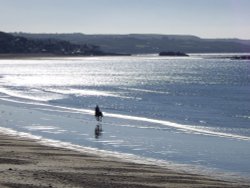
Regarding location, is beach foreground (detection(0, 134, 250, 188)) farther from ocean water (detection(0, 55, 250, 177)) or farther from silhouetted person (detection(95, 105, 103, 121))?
silhouetted person (detection(95, 105, 103, 121))

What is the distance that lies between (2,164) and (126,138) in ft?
38.1

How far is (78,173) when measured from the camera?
1647cm

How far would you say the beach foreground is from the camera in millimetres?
14844

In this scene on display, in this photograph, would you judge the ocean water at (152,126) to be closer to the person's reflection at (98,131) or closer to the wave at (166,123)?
the wave at (166,123)

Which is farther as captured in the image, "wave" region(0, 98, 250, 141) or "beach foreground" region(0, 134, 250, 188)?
"wave" region(0, 98, 250, 141)

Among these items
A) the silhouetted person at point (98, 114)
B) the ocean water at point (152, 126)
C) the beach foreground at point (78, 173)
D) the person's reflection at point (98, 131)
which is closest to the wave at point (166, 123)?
the ocean water at point (152, 126)

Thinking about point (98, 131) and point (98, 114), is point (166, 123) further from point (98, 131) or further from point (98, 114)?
point (98, 131)

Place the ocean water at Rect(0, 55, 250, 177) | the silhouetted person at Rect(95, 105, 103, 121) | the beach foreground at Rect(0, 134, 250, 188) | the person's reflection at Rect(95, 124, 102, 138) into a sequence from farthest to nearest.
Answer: the silhouetted person at Rect(95, 105, 103, 121) → the person's reflection at Rect(95, 124, 102, 138) → the ocean water at Rect(0, 55, 250, 177) → the beach foreground at Rect(0, 134, 250, 188)

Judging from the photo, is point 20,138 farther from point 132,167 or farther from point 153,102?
point 153,102

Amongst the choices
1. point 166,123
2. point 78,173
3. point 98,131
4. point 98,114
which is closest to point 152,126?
point 166,123

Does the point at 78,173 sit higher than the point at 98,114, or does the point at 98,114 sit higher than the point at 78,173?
the point at 78,173

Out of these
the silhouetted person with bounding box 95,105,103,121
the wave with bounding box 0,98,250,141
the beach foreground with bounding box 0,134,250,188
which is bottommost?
the wave with bounding box 0,98,250,141

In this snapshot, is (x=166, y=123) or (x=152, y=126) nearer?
(x=152, y=126)

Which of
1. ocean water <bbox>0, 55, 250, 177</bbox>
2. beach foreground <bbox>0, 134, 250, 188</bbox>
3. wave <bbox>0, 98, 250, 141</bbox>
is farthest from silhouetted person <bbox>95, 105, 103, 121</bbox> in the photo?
beach foreground <bbox>0, 134, 250, 188</bbox>
